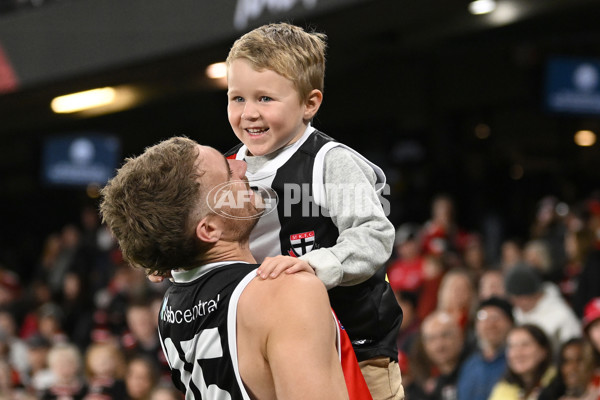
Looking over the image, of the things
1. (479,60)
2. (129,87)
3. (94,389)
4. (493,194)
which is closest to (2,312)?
(129,87)

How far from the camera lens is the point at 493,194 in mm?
11672

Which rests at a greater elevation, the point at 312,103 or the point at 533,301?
the point at 312,103

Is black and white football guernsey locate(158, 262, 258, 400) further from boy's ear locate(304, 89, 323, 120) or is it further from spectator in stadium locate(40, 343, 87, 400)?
spectator in stadium locate(40, 343, 87, 400)

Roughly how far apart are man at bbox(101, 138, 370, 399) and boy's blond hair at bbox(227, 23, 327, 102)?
0.34 metres

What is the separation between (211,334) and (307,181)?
0.60 m

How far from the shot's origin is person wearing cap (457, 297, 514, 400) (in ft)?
20.5

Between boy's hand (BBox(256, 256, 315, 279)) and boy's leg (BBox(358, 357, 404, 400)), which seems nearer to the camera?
boy's hand (BBox(256, 256, 315, 279))

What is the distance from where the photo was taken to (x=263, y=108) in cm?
295

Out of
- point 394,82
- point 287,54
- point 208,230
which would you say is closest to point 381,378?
point 208,230

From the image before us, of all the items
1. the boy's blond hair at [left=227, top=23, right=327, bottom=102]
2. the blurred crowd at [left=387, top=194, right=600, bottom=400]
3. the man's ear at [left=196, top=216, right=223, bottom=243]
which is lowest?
the blurred crowd at [left=387, top=194, right=600, bottom=400]

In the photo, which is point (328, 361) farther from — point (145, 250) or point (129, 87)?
point (129, 87)

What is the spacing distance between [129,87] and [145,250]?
9639 millimetres

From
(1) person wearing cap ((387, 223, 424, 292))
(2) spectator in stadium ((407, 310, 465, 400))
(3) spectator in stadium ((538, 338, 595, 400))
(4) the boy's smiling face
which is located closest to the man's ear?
(4) the boy's smiling face

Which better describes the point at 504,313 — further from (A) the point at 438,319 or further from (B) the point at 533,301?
(B) the point at 533,301
